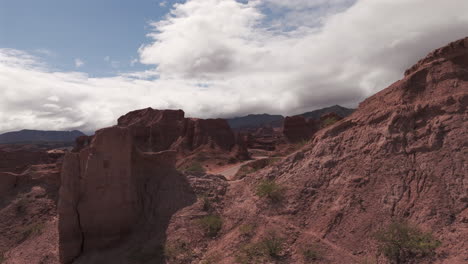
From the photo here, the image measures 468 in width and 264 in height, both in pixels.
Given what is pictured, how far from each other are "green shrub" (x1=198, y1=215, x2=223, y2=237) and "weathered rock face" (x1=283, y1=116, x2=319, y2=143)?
4544 centimetres

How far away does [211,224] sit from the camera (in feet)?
33.6

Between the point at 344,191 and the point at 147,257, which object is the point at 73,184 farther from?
the point at 344,191

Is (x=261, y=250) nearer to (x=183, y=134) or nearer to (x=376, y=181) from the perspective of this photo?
(x=376, y=181)

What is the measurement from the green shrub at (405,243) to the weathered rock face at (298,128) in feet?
155

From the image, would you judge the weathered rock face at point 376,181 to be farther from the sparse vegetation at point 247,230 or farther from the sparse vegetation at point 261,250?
the sparse vegetation at point 261,250

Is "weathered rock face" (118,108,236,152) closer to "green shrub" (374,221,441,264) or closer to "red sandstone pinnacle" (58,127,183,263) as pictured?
"red sandstone pinnacle" (58,127,183,263)

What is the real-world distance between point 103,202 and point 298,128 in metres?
48.6

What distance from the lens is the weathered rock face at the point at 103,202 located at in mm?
10266

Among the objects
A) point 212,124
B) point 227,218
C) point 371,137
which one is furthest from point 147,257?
point 212,124

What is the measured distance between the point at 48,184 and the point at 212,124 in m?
35.3

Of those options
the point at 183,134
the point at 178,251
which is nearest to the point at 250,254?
the point at 178,251

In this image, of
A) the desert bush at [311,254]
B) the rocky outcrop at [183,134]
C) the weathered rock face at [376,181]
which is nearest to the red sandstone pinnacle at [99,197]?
the weathered rock face at [376,181]

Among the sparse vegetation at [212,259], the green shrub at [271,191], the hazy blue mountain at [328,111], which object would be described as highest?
the hazy blue mountain at [328,111]

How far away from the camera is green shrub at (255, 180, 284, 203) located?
1051cm
